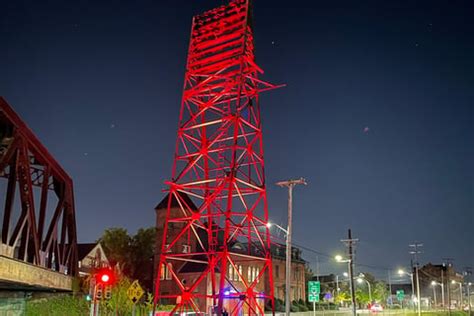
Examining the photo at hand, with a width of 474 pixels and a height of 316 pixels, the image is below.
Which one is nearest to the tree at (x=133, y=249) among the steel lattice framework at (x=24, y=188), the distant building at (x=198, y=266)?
the distant building at (x=198, y=266)

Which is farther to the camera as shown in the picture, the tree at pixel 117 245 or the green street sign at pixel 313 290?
the tree at pixel 117 245

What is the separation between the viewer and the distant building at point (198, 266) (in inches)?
2616

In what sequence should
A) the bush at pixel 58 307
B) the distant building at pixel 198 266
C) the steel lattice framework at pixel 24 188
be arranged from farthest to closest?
1. the distant building at pixel 198 266
2. the bush at pixel 58 307
3. the steel lattice framework at pixel 24 188

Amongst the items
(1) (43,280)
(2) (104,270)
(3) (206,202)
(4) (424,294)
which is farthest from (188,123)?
(4) (424,294)

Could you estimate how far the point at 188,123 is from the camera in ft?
95.8

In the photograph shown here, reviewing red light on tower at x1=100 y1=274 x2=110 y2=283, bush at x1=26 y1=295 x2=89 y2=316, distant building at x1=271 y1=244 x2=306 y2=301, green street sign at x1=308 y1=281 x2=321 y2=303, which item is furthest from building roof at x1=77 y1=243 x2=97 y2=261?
red light on tower at x1=100 y1=274 x2=110 y2=283

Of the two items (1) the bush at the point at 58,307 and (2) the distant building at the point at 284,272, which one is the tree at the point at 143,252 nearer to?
(2) the distant building at the point at 284,272

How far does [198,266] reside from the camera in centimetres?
6762

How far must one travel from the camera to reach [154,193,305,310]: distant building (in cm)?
6644

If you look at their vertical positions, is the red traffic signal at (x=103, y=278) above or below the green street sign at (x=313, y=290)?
above

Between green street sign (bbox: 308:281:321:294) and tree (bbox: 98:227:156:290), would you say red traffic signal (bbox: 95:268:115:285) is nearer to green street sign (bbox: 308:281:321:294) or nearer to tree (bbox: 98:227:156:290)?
green street sign (bbox: 308:281:321:294)

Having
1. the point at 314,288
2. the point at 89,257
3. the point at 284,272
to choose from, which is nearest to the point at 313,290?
the point at 314,288

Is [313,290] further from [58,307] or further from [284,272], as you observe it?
[284,272]

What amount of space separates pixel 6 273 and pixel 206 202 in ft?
45.4
